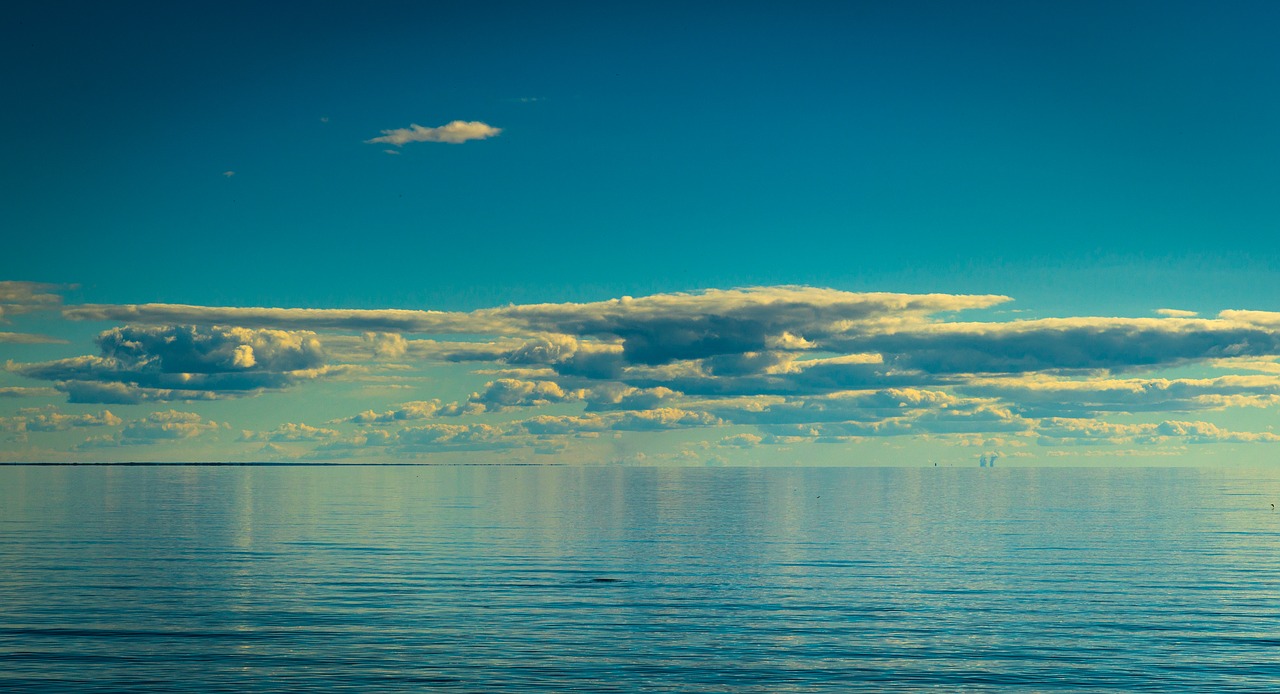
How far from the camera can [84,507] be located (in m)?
168

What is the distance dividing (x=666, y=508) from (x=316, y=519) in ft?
200

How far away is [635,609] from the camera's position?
211ft

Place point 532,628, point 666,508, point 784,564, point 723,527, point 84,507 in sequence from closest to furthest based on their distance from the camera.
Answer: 1. point 532,628
2. point 784,564
3. point 723,527
4. point 84,507
5. point 666,508

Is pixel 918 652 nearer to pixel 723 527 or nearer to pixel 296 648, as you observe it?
pixel 296 648

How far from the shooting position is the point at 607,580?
253 ft

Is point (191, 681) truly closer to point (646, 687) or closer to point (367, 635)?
point (367, 635)

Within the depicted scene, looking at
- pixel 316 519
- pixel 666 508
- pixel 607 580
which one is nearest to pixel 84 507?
pixel 316 519

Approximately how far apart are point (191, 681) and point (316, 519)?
319 feet

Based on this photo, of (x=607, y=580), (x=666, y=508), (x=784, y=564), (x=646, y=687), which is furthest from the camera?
(x=666, y=508)

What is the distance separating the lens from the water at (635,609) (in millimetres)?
47375

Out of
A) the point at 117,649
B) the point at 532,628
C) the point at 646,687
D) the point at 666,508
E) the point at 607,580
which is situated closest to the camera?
the point at 646,687

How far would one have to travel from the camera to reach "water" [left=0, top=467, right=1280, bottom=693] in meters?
47.4

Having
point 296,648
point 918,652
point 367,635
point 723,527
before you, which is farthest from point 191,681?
point 723,527

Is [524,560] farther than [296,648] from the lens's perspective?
Yes
